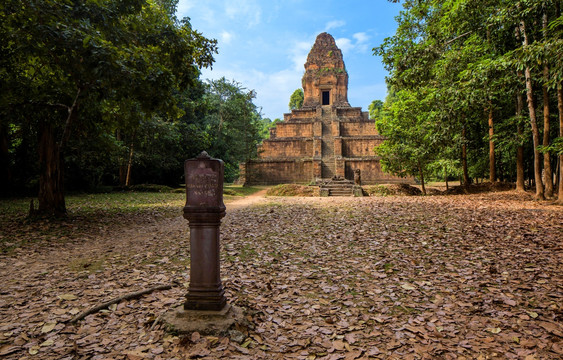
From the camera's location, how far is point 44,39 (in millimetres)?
6672

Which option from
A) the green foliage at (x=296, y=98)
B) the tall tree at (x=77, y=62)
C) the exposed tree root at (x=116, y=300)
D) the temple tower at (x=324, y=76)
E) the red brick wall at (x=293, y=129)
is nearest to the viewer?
the exposed tree root at (x=116, y=300)

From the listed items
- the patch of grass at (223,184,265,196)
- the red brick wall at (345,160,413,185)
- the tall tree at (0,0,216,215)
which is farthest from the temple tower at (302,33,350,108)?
the tall tree at (0,0,216,215)

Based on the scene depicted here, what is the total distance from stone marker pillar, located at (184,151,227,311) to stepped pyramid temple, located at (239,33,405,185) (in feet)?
75.2

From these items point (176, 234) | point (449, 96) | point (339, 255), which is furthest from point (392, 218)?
point (176, 234)

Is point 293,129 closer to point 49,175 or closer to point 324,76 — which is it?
point 324,76

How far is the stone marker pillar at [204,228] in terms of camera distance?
11.0 ft

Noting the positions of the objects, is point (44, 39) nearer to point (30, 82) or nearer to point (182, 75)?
point (30, 82)

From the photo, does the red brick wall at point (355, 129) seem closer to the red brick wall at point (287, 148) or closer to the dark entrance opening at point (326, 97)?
the red brick wall at point (287, 148)

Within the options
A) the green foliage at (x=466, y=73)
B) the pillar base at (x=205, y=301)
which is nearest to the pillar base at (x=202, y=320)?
the pillar base at (x=205, y=301)

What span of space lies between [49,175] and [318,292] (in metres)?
9.23

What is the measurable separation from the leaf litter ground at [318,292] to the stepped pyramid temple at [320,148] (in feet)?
64.9

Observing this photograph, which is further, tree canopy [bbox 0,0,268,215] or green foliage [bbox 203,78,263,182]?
green foliage [bbox 203,78,263,182]

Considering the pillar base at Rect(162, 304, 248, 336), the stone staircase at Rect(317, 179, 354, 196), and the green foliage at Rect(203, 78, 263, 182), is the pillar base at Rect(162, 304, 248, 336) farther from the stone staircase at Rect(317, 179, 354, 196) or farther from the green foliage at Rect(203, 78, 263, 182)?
the green foliage at Rect(203, 78, 263, 182)

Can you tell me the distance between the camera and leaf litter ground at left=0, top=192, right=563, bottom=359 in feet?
9.78
